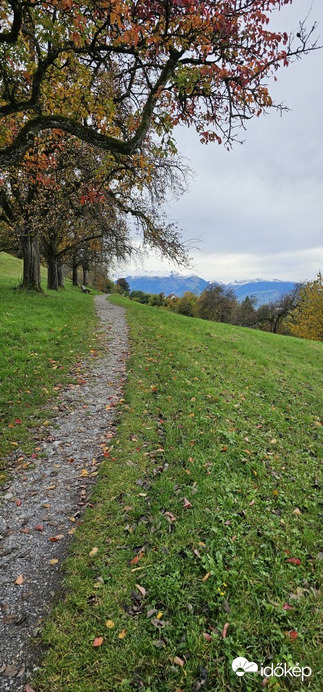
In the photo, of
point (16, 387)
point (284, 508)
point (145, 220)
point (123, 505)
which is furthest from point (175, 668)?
point (145, 220)

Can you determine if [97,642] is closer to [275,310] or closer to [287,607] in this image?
[287,607]

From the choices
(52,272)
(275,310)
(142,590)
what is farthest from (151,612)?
(275,310)

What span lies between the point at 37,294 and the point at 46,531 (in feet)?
57.4

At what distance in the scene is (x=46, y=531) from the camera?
14.5 ft

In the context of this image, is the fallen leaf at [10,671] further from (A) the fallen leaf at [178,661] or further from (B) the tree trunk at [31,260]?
(B) the tree trunk at [31,260]

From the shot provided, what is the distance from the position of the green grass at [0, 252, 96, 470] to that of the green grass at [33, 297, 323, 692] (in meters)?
2.10

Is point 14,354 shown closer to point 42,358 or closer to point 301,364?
point 42,358

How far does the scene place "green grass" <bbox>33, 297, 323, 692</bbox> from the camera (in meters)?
2.98

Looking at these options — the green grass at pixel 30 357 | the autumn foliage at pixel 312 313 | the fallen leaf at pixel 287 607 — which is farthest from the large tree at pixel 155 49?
the autumn foliage at pixel 312 313

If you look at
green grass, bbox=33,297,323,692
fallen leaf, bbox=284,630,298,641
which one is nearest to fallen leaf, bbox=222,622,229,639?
green grass, bbox=33,297,323,692

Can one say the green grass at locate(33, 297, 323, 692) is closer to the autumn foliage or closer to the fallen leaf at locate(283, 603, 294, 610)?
the fallen leaf at locate(283, 603, 294, 610)

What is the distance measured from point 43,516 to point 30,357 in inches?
251

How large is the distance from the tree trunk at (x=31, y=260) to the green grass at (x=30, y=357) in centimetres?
187

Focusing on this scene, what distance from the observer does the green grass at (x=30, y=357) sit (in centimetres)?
690
